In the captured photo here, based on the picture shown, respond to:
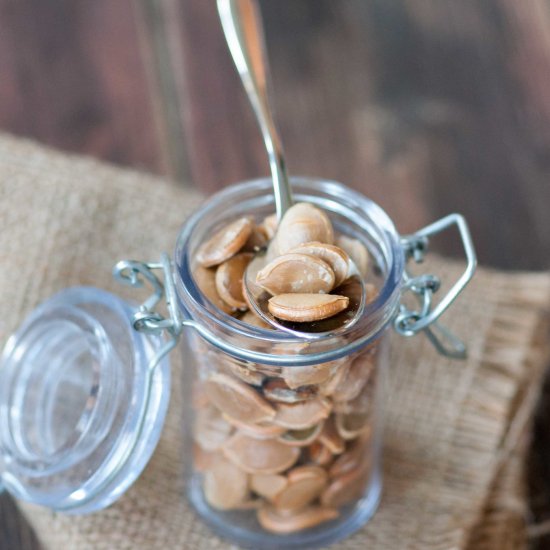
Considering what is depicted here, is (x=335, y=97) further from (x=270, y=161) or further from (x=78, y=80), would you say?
(x=270, y=161)

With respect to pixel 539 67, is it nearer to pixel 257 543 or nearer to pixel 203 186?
pixel 203 186

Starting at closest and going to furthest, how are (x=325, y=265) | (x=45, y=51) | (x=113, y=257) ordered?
(x=325, y=265) < (x=113, y=257) < (x=45, y=51)

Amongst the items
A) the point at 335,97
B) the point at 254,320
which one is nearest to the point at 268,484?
the point at 254,320

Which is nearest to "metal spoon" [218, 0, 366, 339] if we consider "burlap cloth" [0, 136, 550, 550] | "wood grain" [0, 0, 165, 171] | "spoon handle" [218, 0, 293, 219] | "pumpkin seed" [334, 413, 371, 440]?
"spoon handle" [218, 0, 293, 219]

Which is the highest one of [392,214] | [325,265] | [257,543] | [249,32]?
[249,32]

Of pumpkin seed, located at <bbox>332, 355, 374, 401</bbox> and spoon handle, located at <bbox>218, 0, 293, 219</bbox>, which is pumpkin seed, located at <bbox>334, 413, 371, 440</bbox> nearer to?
pumpkin seed, located at <bbox>332, 355, 374, 401</bbox>

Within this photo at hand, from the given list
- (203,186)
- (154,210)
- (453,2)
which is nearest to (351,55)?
(453,2)

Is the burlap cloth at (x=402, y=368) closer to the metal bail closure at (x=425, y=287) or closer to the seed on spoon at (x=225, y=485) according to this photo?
the seed on spoon at (x=225, y=485)
